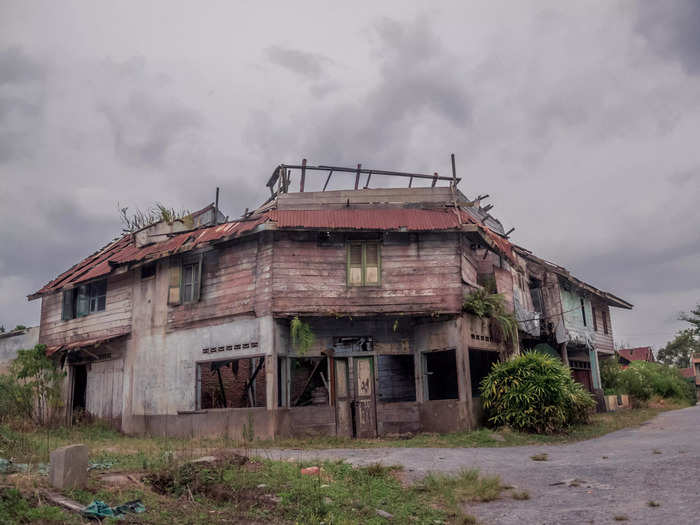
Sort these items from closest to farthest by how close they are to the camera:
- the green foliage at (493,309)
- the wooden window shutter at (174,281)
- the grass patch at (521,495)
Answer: the grass patch at (521,495)
the green foliage at (493,309)
the wooden window shutter at (174,281)

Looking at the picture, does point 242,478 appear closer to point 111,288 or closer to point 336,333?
point 336,333

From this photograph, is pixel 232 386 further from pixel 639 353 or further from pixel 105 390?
pixel 639 353

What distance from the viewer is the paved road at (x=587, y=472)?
7027 mm

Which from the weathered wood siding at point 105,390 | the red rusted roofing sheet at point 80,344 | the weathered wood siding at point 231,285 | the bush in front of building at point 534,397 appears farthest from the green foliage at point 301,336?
the weathered wood siding at point 105,390

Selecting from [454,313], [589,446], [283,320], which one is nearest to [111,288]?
[283,320]

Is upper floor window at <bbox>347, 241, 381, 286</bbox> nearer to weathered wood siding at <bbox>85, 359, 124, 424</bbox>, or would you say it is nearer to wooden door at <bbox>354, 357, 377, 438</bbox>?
wooden door at <bbox>354, 357, 377, 438</bbox>

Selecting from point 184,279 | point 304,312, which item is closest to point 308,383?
point 304,312

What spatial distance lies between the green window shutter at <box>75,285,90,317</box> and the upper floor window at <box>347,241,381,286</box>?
10.5 meters

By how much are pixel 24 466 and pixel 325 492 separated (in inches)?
179

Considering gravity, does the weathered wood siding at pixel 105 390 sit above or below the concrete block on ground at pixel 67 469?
above

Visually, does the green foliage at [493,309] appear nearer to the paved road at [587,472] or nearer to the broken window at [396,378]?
the broken window at [396,378]

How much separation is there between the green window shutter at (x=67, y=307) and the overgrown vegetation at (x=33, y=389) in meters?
1.28

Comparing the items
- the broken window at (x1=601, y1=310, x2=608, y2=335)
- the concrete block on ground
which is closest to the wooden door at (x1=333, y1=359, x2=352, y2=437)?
the concrete block on ground

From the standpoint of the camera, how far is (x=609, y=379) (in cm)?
2886
